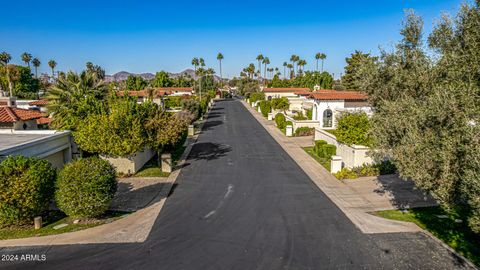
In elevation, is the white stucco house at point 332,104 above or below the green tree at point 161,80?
below

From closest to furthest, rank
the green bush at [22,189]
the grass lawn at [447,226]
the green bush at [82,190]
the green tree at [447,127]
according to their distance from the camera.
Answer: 1. the green tree at [447,127]
2. the grass lawn at [447,226]
3. the green bush at [22,189]
4. the green bush at [82,190]

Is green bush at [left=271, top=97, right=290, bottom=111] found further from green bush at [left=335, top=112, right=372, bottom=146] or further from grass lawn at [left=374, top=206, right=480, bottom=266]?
grass lawn at [left=374, top=206, right=480, bottom=266]

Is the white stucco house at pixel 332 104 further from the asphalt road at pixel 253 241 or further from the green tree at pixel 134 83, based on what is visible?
the green tree at pixel 134 83

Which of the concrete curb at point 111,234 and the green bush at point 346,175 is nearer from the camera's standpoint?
the concrete curb at point 111,234

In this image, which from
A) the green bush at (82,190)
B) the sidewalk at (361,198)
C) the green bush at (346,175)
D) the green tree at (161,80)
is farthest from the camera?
the green tree at (161,80)

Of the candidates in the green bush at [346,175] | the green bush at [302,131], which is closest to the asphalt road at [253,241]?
the green bush at [346,175]

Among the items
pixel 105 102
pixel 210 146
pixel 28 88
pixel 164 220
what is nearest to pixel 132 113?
pixel 105 102
